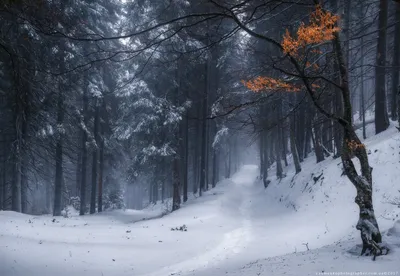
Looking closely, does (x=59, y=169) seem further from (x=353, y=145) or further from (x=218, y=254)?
(x=353, y=145)

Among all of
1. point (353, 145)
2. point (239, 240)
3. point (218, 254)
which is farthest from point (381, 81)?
point (218, 254)

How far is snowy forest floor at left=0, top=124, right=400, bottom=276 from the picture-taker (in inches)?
268

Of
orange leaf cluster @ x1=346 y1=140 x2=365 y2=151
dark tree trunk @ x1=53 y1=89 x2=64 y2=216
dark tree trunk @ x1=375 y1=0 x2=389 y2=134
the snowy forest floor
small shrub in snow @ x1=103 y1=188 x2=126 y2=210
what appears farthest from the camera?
small shrub in snow @ x1=103 y1=188 x2=126 y2=210

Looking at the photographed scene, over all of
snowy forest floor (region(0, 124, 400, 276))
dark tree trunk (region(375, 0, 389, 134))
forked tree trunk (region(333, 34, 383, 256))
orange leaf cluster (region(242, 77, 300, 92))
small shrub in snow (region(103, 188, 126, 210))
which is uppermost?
dark tree trunk (region(375, 0, 389, 134))

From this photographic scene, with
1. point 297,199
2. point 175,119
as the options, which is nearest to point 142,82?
point 175,119

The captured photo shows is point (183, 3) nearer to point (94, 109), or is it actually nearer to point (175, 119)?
point (175, 119)

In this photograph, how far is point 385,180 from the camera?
37.9ft

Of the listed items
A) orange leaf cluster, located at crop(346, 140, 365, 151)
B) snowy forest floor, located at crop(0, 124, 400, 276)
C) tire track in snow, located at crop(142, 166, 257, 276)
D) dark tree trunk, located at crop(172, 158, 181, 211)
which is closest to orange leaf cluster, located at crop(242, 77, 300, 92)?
orange leaf cluster, located at crop(346, 140, 365, 151)

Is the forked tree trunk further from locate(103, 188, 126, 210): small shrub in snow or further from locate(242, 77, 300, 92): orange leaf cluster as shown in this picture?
locate(103, 188, 126, 210): small shrub in snow

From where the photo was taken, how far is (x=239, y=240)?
12.1 metres

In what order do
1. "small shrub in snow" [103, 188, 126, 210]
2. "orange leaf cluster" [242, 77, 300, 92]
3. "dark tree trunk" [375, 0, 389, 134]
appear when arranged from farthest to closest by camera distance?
"small shrub in snow" [103, 188, 126, 210], "dark tree trunk" [375, 0, 389, 134], "orange leaf cluster" [242, 77, 300, 92]

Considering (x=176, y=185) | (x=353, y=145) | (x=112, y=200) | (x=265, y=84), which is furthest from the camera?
(x=112, y=200)

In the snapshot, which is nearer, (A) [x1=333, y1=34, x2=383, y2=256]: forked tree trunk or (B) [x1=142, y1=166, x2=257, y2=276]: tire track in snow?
(A) [x1=333, y1=34, x2=383, y2=256]: forked tree trunk

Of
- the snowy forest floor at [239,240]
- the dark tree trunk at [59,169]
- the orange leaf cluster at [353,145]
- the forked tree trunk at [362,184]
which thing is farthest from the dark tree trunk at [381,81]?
the dark tree trunk at [59,169]
